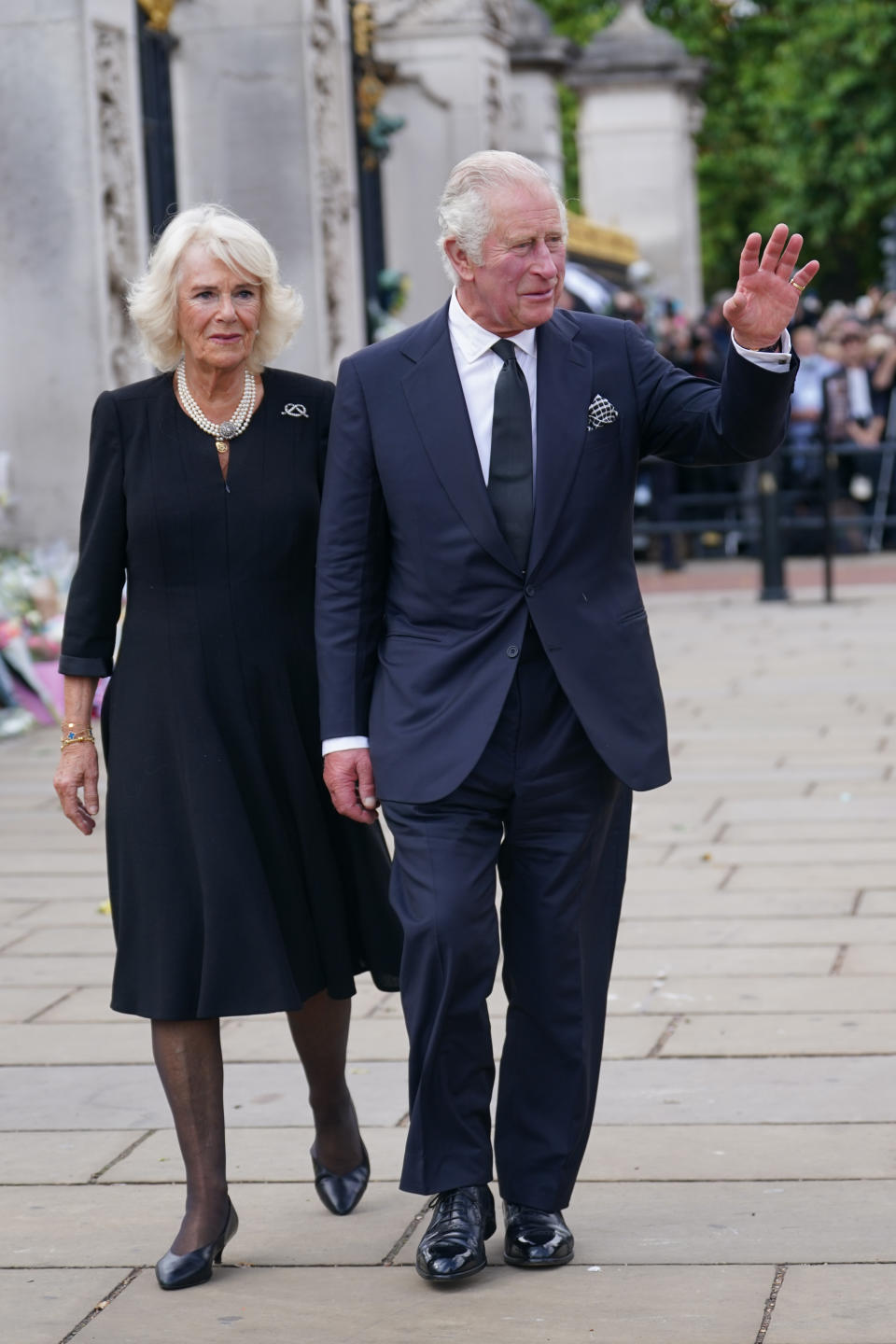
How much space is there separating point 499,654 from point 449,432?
39cm

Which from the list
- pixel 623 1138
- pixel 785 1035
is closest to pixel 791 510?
pixel 785 1035

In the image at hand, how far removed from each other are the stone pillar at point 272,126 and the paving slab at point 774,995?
27.6 ft

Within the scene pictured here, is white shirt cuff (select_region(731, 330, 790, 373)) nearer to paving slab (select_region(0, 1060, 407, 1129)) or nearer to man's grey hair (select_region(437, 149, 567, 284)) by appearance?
man's grey hair (select_region(437, 149, 567, 284))

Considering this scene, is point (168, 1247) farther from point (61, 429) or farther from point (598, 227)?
point (598, 227)

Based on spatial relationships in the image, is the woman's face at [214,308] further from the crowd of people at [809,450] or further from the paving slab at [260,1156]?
the crowd of people at [809,450]

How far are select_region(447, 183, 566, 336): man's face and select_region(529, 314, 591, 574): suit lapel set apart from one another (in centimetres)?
9

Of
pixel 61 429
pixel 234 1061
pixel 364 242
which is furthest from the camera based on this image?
pixel 364 242

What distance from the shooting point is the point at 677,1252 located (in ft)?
13.2

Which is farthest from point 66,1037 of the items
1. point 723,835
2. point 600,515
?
point 723,835

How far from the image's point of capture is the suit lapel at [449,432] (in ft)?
13.0

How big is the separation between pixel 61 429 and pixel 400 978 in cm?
737

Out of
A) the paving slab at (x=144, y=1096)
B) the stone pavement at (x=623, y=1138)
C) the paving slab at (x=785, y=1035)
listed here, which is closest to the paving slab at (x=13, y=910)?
the stone pavement at (x=623, y=1138)

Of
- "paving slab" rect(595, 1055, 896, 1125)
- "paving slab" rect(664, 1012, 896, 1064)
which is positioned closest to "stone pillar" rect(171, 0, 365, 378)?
"paving slab" rect(664, 1012, 896, 1064)

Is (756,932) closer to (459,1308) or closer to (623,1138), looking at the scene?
(623,1138)
